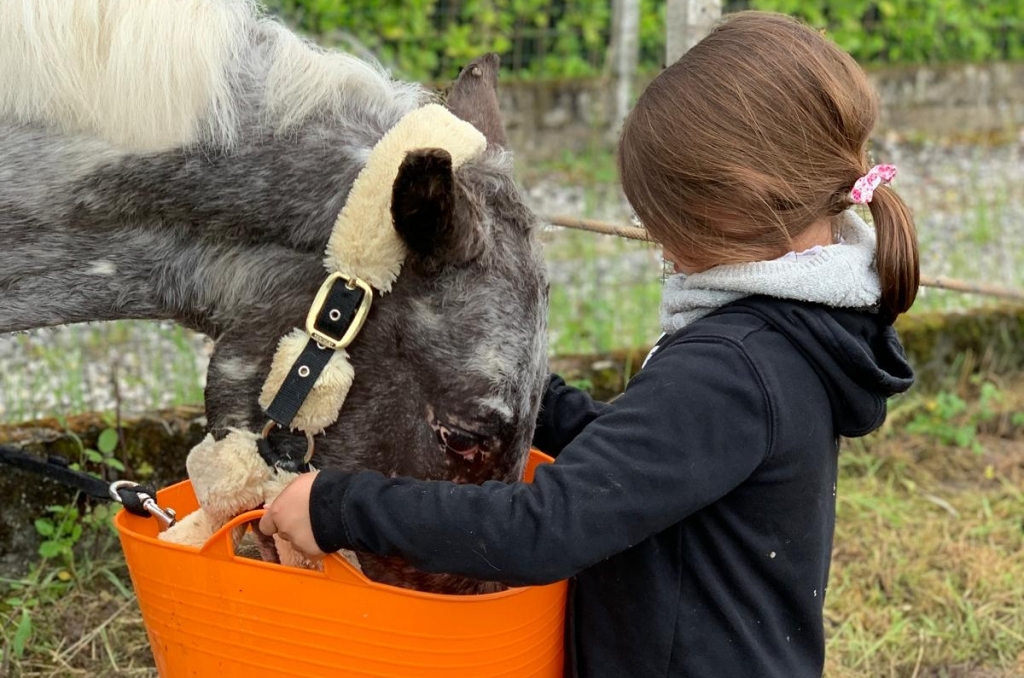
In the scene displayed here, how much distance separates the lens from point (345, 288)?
199cm

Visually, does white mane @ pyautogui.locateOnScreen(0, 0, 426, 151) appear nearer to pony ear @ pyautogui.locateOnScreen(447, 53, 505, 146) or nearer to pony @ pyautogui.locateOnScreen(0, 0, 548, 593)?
pony @ pyautogui.locateOnScreen(0, 0, 548, 593)

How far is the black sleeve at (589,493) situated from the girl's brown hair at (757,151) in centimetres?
24

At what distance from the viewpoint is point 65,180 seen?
2.13 m

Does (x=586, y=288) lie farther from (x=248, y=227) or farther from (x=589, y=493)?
(x=589, y=493)

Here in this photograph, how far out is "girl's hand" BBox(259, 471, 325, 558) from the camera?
1.90m

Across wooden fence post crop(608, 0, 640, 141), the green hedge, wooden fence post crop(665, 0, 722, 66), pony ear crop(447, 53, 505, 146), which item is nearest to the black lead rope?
pony ear crop(447, 53, 505, 146)

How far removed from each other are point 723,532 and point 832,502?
28 centimetres

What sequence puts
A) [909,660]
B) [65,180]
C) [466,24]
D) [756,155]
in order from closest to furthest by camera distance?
[756,155]
[65,180]
[909,660]
[466,24]

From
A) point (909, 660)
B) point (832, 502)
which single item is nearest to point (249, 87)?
point (832, 502)

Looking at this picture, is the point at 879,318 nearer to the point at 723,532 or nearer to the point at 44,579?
the point at 723,532

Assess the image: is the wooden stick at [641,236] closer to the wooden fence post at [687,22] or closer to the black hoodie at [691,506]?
the black hoodie at [691,506]

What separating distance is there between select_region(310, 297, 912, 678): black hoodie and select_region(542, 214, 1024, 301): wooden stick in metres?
0.45

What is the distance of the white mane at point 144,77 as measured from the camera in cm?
208

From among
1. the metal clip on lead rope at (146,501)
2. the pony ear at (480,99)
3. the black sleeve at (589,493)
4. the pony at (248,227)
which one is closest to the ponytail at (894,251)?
the black sleeve at (589,493)
